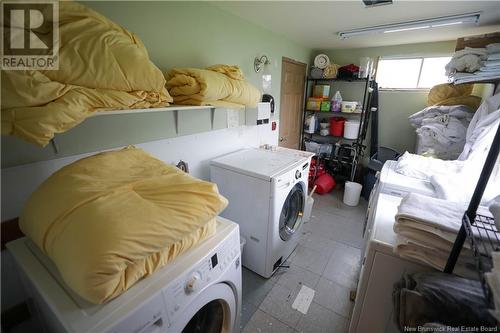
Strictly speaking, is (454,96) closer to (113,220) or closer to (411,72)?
(411,72)

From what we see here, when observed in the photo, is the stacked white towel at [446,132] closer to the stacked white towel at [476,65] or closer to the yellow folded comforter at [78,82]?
the stacked white towel at [476,65]

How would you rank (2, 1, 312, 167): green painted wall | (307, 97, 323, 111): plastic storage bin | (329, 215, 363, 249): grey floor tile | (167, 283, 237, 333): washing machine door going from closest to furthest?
(167, 283, 237, 333): washing machine door < (2, 1, 312, 167): green painted wall < (329, 215, 363, 249): grey floor tile < (307, 97, 323, 111): plastic storage bin

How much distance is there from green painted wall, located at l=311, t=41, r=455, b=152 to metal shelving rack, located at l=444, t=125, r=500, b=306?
10.1ft

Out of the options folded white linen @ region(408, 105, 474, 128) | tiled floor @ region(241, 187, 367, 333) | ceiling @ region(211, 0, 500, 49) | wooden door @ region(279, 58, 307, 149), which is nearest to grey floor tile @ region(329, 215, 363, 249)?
tiled floor @ region(241, 187, 367, 333)

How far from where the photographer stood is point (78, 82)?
0.87 m

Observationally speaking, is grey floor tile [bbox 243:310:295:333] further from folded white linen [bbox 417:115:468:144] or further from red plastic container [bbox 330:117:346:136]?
red plastic container [bbox 330:117:346:136]

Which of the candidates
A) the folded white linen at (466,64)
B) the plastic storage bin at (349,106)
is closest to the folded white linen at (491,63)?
the folded white linen at (466,64)

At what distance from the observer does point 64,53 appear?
839 mm

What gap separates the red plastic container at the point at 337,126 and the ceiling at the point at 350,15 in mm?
1242

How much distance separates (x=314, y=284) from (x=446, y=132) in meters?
2.11

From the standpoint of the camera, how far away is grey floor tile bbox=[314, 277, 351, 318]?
1674 millimetres

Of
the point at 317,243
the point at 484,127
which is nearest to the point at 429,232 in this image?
the point at 484,127

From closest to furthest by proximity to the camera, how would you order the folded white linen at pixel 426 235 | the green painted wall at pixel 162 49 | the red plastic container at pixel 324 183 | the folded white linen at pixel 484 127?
1. the folded white linen at pixel 426 235
2. the green painted wall at pixel 162 49
3. the folded white linen at pixel 484 127
4. the red plastic container at pixel 324 183

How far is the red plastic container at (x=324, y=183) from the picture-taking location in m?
3.53
